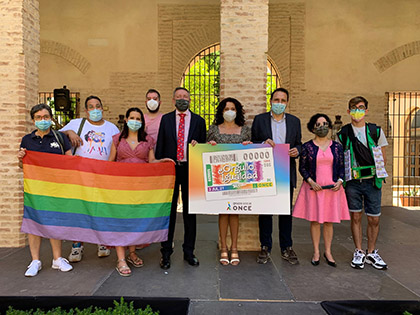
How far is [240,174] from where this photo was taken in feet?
12.8

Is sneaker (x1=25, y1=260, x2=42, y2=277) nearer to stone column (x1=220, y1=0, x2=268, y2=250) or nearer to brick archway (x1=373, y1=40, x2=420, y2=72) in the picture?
stone column (x1=220, y1=0, x2=268, y2=250)

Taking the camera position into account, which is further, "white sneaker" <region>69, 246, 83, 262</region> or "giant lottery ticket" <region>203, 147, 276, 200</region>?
"white sneaker" <region>69, 246, 83, 262</region>

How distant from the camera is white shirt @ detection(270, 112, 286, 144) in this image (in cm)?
412

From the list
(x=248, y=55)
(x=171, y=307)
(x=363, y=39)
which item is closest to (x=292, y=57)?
(x=363, y=39)

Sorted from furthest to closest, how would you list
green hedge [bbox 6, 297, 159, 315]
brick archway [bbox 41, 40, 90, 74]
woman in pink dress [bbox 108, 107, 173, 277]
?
brick archway [bbox 41, 40, 90, 74] → woman in pink dress [bbox 108, 107, 173, 277] → green hedge [bbox 6, 297, 159, 315]

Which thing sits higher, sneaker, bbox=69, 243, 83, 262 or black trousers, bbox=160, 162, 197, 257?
black trousers, bbox=160, 162, 197, 257

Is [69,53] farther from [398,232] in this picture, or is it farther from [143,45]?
[398,232]

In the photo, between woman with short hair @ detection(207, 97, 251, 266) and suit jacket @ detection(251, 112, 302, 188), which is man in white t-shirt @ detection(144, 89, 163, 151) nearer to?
woman with short hair @ detection(207, 97, 251, 266)

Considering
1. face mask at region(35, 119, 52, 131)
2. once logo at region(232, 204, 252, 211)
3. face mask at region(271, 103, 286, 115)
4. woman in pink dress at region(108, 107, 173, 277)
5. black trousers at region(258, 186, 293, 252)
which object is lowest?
black trousers at region(258, 186, 293, 252)

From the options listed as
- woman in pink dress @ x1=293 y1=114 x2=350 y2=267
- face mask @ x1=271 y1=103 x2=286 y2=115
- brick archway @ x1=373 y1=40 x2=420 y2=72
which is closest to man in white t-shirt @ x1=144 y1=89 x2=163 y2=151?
face mask @ x1=271 y1=103 x2=286 y2=115

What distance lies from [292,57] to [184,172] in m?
6.86

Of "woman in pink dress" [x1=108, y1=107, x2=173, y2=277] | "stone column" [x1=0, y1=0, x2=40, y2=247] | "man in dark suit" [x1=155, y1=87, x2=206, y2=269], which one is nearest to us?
"woman in pink dress" [x1=108, y1=107, x2=173, y2=277]

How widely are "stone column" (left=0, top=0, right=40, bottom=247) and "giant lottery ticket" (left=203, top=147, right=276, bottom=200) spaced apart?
3.28 meters

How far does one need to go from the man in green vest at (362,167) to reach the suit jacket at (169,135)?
204cm
